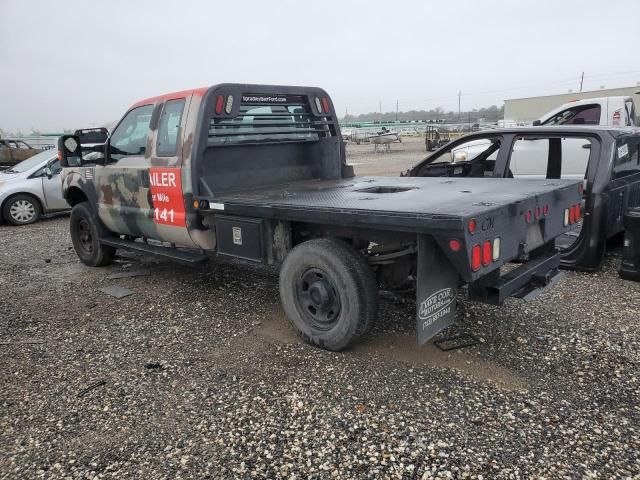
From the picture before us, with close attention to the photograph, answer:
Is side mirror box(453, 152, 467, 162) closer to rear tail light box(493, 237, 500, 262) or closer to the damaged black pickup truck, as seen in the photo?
the damaged black pickup truck

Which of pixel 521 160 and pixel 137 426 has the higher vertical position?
pixel 521 160

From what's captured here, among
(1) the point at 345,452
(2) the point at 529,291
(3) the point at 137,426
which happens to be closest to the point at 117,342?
(3) the point at 137,426

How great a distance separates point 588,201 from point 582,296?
0.98 metres

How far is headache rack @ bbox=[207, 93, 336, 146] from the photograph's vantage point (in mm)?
4789

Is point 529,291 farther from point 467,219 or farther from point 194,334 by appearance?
point 194,334

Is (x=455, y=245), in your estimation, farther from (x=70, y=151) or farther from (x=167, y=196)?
(x=70, y=151)

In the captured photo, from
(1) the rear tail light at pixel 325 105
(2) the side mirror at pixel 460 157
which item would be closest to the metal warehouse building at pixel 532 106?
(2) the side mirror at pixel 460 157

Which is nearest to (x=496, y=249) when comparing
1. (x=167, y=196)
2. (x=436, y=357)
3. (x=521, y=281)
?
(x=521, y=281)

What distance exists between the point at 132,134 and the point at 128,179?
20.1 inches

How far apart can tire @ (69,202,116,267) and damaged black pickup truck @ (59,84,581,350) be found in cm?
3

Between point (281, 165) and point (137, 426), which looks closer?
point (137, 426)

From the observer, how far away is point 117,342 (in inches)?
165

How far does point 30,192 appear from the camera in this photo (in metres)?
10.2

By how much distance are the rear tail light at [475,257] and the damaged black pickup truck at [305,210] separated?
12 millimetres
